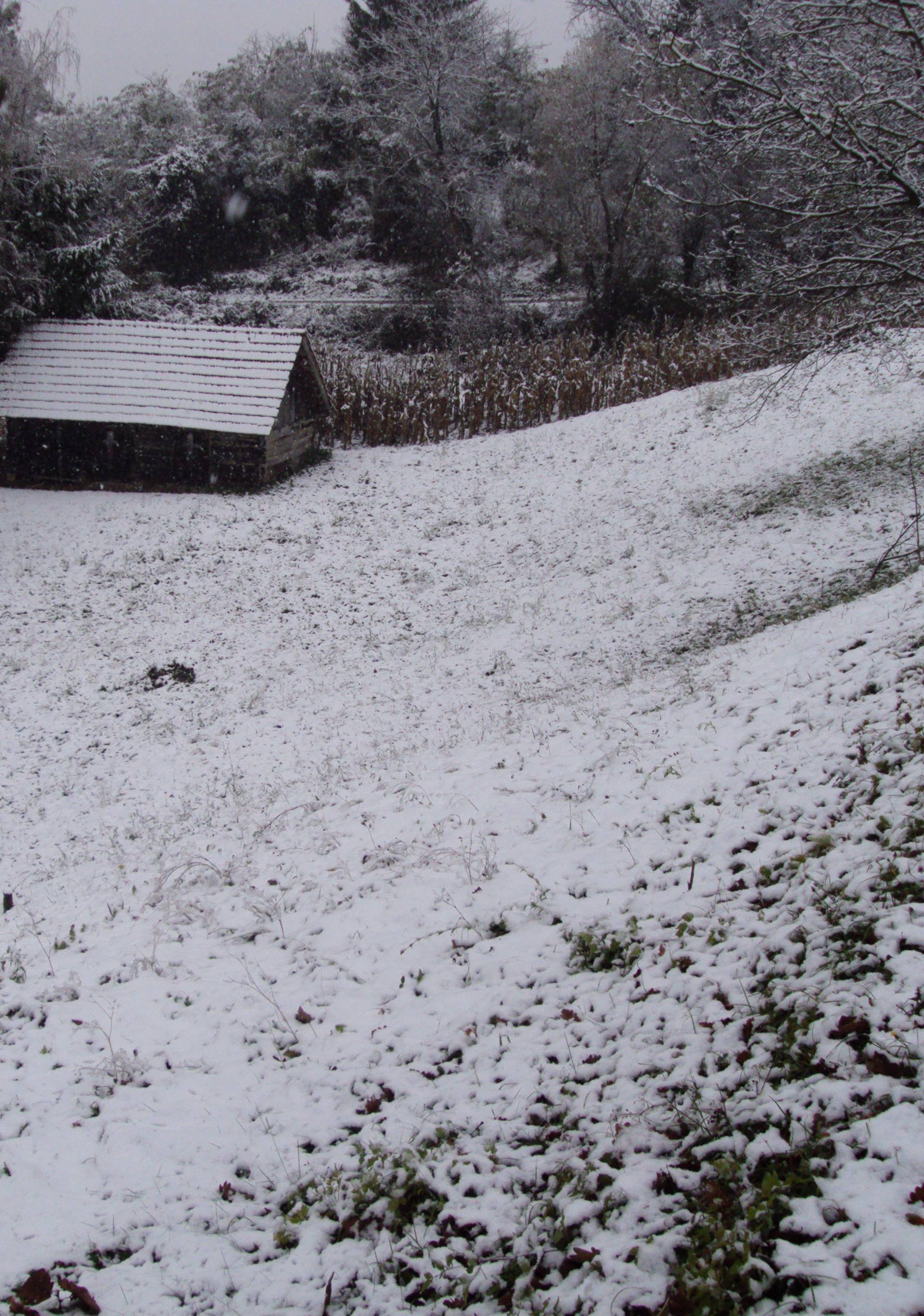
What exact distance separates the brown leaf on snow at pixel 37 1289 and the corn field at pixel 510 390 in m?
20.7

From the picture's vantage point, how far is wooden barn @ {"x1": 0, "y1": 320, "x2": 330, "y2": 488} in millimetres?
18906

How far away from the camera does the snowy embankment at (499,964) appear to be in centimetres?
314

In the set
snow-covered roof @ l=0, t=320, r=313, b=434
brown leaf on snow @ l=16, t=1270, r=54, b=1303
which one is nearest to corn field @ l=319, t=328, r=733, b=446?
snow-covered roof @ l=0, t=320, r=313, b=434

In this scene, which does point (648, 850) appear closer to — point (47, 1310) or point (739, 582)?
point (47, 1310)

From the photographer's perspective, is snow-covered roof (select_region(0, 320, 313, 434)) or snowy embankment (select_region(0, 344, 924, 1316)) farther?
snow-covered roof (select_region(0, 320, 313, 434))

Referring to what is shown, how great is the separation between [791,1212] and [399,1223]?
5.58 ft

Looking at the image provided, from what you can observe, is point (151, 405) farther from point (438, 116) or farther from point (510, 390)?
point (438, 116)

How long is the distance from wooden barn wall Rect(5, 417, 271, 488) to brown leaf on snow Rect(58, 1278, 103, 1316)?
58.3ft

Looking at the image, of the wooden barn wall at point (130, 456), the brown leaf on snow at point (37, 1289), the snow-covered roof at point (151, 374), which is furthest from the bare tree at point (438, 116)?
the brown leaf on snow at point (37, 1289)

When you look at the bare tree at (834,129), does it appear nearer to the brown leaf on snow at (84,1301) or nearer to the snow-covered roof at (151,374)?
the brown leaf on snow at (84,1301)

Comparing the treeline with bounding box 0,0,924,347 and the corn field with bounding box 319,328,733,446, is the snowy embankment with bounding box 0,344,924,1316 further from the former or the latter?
the corn field with bounding box 319,328,733,446

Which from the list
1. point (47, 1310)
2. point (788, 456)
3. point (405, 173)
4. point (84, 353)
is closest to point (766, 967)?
point (47, 1310)

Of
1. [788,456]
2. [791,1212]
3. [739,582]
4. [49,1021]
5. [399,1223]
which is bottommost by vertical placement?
[49,1021]

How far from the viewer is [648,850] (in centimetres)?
538
